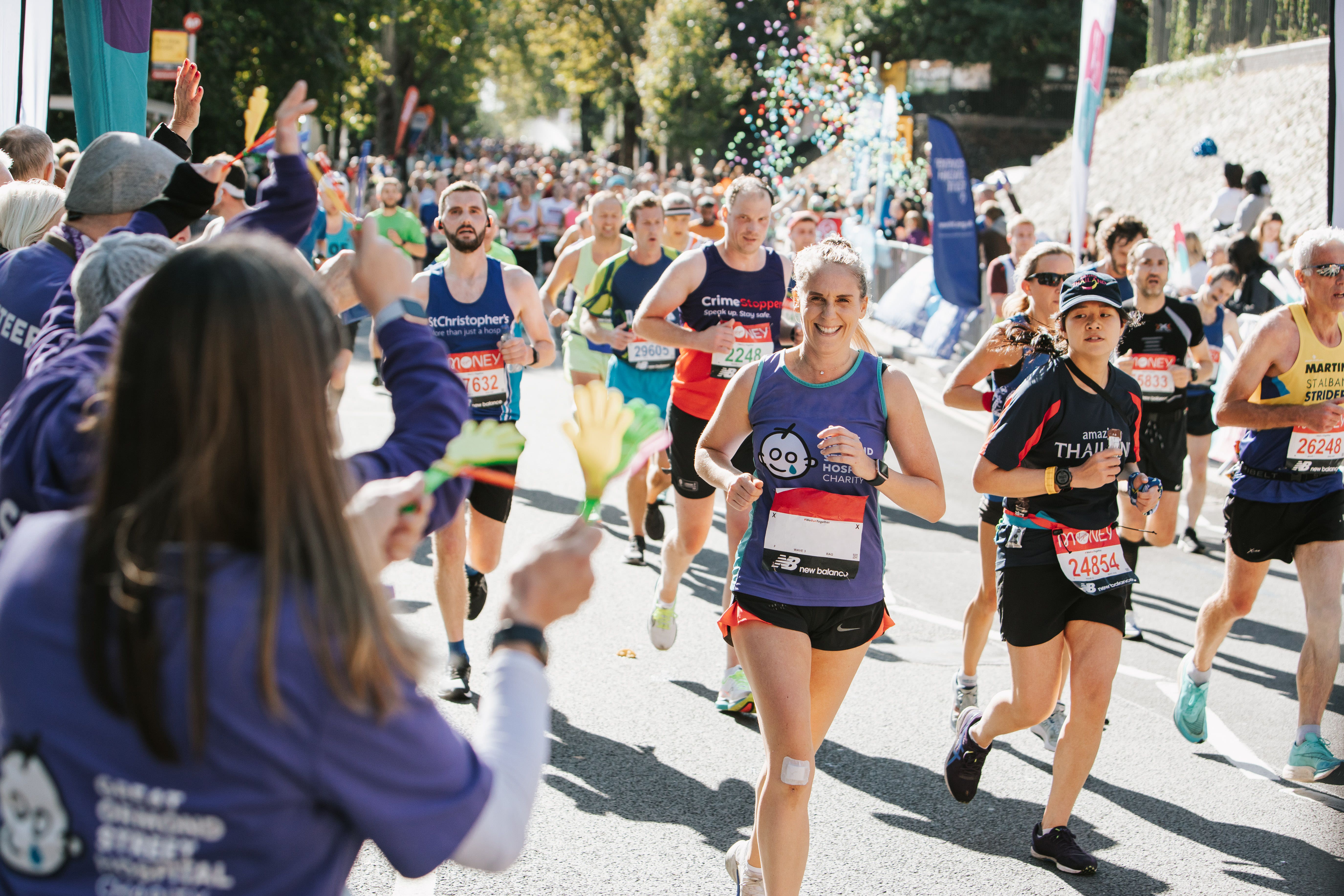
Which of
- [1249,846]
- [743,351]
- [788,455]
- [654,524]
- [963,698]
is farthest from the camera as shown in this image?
[654,524]

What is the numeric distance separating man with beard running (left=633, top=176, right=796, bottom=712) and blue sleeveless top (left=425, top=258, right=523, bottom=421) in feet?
2.33

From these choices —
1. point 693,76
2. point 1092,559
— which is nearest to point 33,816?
point 1092,559

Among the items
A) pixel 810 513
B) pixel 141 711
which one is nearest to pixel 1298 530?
pixel 810 513

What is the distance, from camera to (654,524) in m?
8.22

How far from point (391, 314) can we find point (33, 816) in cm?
103

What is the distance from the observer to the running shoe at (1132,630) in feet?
22.0

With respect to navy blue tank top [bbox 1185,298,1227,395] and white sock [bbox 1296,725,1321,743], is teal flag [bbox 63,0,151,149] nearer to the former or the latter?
white sock [bbox 1296,725,1321,743]

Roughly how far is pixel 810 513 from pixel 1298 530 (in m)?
2.54

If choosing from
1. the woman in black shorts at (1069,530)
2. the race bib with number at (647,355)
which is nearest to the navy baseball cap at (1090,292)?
the woman in black shorts at (1069,530)

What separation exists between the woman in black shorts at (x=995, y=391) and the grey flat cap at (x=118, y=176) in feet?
10.7

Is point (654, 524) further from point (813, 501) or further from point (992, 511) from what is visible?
point (813, 501)

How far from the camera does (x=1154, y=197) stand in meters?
27.0

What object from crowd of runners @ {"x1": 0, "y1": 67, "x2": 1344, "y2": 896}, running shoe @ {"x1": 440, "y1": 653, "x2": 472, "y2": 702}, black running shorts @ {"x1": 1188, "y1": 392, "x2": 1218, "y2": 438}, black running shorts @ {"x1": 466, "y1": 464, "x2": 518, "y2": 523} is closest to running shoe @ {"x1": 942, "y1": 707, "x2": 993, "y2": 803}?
crowd of runners @ {"x1": 0, "y1": 67, "x2": 1344, "y2": 896}

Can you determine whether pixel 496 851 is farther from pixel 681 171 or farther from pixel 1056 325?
pixel 681 171
